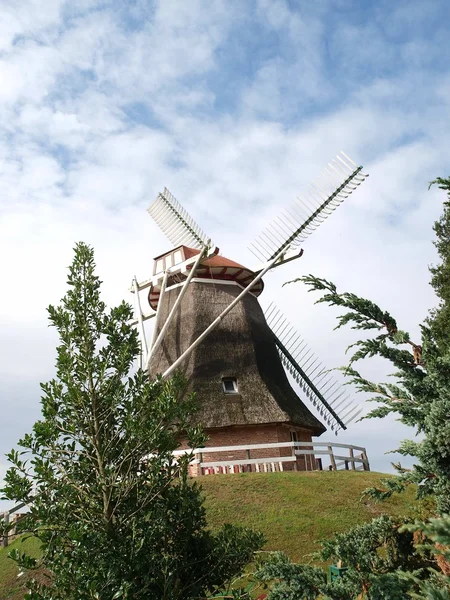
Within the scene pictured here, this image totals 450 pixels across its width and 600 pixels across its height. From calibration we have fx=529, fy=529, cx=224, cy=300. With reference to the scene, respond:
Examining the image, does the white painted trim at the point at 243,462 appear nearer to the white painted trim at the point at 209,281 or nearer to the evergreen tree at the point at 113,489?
the white painted trim at the point at 209,281

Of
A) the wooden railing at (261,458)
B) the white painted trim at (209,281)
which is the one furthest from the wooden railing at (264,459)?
the white painted trim at (209,281)

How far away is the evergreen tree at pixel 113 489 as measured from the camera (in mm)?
5531

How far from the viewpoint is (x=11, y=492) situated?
18.2ft

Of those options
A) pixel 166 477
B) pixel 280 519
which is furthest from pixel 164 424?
pixel 280 519

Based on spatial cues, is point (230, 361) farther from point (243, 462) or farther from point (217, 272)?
point (243, 462)

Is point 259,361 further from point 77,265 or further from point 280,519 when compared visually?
point 77,265

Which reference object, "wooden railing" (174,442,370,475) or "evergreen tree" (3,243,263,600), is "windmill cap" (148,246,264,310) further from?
"evergreen tree" (3,243,263,600)

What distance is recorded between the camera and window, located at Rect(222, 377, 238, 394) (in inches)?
725

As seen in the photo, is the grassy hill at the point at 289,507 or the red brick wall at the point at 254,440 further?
the red brick wall at the point at 254,440

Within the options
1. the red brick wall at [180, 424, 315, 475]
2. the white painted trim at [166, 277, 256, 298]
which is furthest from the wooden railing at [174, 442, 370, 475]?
the white painted trim at [166, 277, 256, 298]

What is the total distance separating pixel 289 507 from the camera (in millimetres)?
13305

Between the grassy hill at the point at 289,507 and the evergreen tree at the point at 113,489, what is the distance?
598 centimetres

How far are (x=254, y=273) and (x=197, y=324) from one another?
3.29 m

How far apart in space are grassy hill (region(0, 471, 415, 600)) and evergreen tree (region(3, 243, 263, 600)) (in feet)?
19.6
